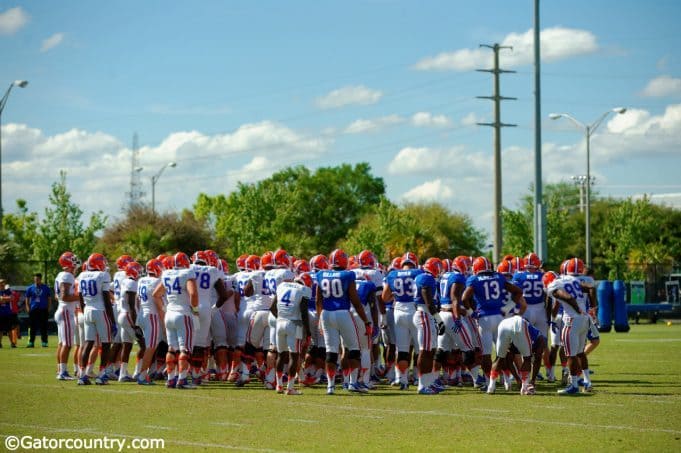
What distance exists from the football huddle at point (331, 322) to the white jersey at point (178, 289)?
0.02 m

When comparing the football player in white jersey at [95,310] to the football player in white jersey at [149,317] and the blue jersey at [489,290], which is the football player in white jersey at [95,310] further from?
the blue jersey at [489,290]

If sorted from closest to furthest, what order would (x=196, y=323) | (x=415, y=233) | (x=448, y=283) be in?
1. (x=448, y=283)
2. (x=196, y=323)
3. (x=415, y=233)

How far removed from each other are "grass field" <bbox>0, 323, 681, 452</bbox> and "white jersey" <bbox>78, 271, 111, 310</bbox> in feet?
5.02

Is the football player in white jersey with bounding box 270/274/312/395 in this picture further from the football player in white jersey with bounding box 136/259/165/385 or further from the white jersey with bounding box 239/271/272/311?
the football player in white jersey with bounding box 136/259/165/385

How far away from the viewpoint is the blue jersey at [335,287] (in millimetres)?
17031

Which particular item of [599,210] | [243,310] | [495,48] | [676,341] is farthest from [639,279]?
[243,310]

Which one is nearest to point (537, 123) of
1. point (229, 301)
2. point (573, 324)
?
point (229, 301)

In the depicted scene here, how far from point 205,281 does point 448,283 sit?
423cm

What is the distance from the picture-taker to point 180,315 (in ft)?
58.7

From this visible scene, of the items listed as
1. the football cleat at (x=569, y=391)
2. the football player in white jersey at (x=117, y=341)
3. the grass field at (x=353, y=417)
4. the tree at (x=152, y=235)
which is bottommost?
the grass field at (x=353, y=417)

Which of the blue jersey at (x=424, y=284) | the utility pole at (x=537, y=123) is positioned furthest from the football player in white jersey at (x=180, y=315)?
the utility pole at (x=537, y=123)

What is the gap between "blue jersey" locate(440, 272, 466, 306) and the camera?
17.5 m

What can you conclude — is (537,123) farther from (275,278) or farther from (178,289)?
(178,289)

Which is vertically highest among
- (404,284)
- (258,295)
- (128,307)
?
(404,284)
